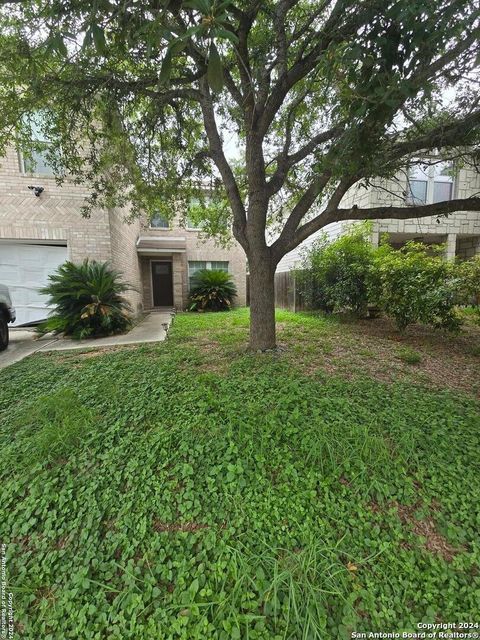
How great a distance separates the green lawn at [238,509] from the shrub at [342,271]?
418cm

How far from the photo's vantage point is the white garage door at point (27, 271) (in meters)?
7.50

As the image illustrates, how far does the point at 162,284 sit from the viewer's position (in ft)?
41.4

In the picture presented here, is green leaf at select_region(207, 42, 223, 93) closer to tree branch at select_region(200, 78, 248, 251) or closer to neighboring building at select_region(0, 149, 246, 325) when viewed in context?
tree branch at select_region(200, 78, 248, 251)

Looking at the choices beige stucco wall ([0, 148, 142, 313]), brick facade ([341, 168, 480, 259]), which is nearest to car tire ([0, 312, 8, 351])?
beige stucco wall ([0, 148, 142, 313])

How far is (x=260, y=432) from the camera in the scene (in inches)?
90.7

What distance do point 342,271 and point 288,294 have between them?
3.11 m

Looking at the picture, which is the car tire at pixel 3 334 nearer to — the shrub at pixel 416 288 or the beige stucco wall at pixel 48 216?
the beige stucco wall at pixel 48 216

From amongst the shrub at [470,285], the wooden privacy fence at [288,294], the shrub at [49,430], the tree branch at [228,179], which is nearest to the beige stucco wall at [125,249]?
the tree branch at [228,179]

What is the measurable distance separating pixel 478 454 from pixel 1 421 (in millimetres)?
4173

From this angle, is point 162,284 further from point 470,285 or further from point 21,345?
point 470,285

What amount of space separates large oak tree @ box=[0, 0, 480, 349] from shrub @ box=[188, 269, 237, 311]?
15.6ft

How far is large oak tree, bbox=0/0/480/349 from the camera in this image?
192cm

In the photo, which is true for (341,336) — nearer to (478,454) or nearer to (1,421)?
(478,454)

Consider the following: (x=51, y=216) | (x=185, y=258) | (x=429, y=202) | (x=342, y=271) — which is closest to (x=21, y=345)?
(x=51, y=216)
